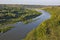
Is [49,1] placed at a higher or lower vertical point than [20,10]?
higher

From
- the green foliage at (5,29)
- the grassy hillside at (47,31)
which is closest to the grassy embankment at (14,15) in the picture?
the green foliage at (5,29)

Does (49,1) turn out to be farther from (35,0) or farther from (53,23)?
(53,23)

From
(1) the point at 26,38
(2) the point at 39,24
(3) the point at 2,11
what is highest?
(3) the point at 2,11

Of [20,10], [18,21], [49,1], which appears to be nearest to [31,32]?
[18,21]

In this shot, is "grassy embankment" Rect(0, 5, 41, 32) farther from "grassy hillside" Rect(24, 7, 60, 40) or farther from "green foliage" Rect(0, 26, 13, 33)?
"grassy hillside" Rect(24, 7, 60, 40)

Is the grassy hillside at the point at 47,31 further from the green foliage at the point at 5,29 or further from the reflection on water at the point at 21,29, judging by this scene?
the green foliage at the point at 5,29

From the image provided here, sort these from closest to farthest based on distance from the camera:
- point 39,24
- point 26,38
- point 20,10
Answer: point 26,38 → point 39,24 → point 20,10
